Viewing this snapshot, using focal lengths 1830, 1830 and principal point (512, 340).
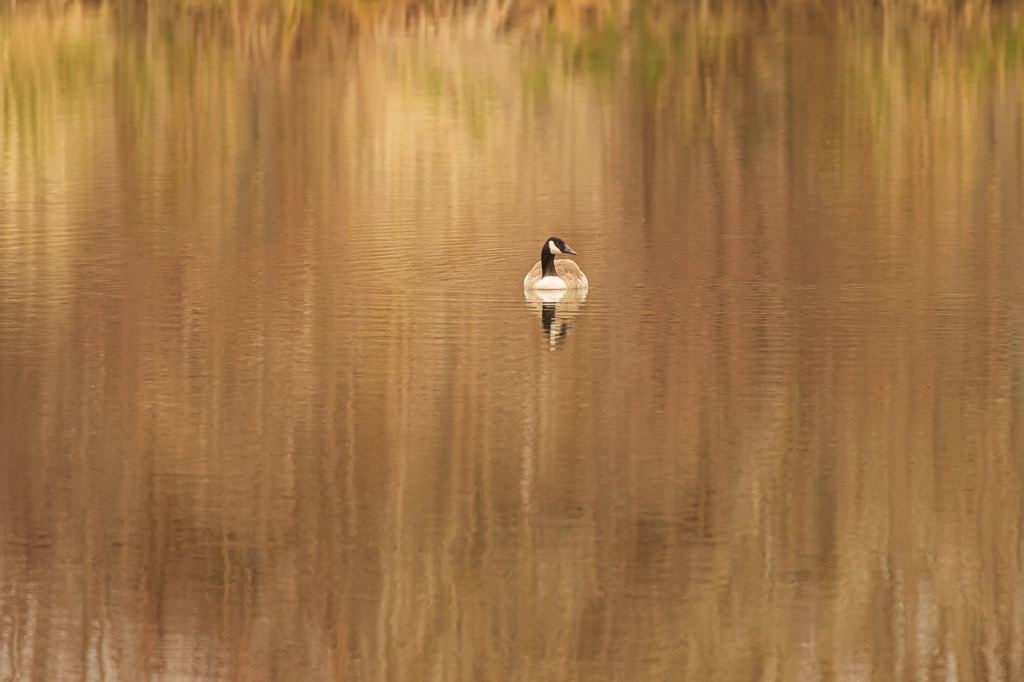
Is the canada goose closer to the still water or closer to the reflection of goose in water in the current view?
the reflection of goose in water

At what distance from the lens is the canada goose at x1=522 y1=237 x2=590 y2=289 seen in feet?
39.0

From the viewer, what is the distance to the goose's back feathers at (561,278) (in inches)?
468

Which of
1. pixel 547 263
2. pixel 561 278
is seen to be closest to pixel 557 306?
pixel 561 278

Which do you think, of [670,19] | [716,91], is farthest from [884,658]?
[670,19]

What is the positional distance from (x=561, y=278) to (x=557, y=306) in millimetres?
333

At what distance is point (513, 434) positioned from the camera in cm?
867

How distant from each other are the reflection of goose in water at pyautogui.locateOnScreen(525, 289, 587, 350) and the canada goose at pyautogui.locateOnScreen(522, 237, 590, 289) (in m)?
0.04

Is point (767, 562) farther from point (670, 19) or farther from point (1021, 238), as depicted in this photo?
point (670, 19)

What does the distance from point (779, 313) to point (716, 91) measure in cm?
1322

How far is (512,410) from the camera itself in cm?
908

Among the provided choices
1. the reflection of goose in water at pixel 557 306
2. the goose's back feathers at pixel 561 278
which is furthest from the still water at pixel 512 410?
the goose's back feathers at pixel 561 278

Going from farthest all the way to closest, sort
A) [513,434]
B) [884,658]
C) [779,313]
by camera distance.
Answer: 1. [779,313]
2. [513,434]
3. [884,658]

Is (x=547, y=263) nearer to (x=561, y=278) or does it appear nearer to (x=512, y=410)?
(x=561, y=278)

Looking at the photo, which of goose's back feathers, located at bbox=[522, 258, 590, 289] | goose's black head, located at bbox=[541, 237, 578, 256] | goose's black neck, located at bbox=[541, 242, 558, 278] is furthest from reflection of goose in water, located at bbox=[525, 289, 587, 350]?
goose's black head, located at bbox=[541, 237, 578, 256]
